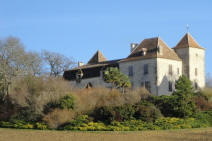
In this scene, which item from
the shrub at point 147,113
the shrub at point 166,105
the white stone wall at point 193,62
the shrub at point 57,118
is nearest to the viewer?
the shrub at point 57,118

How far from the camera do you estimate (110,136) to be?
3916 cm

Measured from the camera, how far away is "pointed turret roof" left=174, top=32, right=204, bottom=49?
64600 millimetres

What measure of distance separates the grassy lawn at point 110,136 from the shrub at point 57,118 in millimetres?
3753

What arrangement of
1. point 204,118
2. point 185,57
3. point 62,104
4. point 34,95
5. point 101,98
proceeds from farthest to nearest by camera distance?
point 185,57
point 101,98
point 34,95
point 204,118
point 62,104

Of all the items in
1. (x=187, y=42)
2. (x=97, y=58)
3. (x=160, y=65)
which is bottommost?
(x=160, y=65)

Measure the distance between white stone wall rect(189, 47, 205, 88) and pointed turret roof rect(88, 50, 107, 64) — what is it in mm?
15508

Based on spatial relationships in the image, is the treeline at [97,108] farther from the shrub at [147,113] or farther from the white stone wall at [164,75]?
the white stone wall at [164,75]

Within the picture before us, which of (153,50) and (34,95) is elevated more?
(153,50)

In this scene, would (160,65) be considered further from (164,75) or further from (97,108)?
(97,108)

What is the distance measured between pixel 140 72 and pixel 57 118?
61.3 feet

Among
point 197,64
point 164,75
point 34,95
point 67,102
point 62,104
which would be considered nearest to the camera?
point 62,104

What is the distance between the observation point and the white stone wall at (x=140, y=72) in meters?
61.2

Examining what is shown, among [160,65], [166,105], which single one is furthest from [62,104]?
[160,65]

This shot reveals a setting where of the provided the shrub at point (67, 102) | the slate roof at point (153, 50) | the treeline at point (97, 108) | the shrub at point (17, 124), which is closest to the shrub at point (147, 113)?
the treeline at point (97, 108)
